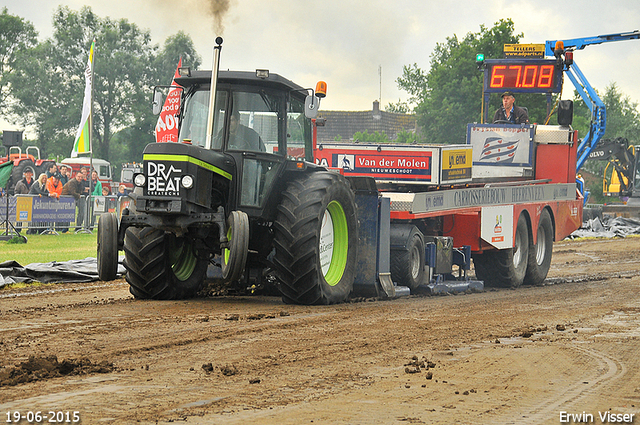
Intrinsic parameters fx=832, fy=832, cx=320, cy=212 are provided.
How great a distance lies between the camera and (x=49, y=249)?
16.8 metres

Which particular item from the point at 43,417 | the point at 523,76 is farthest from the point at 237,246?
the point at 523,76

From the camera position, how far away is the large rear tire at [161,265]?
30.1ft

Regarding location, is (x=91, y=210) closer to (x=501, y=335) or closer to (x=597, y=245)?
(x=597, y=245)

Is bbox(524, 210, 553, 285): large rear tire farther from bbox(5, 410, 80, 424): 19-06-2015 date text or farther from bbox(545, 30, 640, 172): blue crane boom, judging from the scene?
bbox(5, 410, 80, 424): 19-06-2015 date text

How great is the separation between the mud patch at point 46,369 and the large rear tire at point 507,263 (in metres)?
9.10

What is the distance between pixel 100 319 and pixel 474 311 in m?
4.20

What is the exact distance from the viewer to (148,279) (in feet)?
30.6

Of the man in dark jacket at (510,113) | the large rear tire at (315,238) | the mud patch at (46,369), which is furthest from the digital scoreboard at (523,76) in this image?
the mud patch at (46,369)

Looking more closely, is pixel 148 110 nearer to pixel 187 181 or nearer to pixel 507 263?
pixel 507 263

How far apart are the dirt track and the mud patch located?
0.5 inches

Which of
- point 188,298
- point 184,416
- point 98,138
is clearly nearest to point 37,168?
point 98,138

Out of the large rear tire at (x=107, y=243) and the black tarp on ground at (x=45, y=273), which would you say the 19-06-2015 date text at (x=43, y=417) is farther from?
the black tarp on ground at (x=45, y=273)

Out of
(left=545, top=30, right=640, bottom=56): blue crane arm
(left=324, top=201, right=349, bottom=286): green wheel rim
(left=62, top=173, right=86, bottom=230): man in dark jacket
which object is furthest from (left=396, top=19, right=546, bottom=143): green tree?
(left=324, top=201, right=349, bottom=286): green wheel rim

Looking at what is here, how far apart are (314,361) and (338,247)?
392 cm
